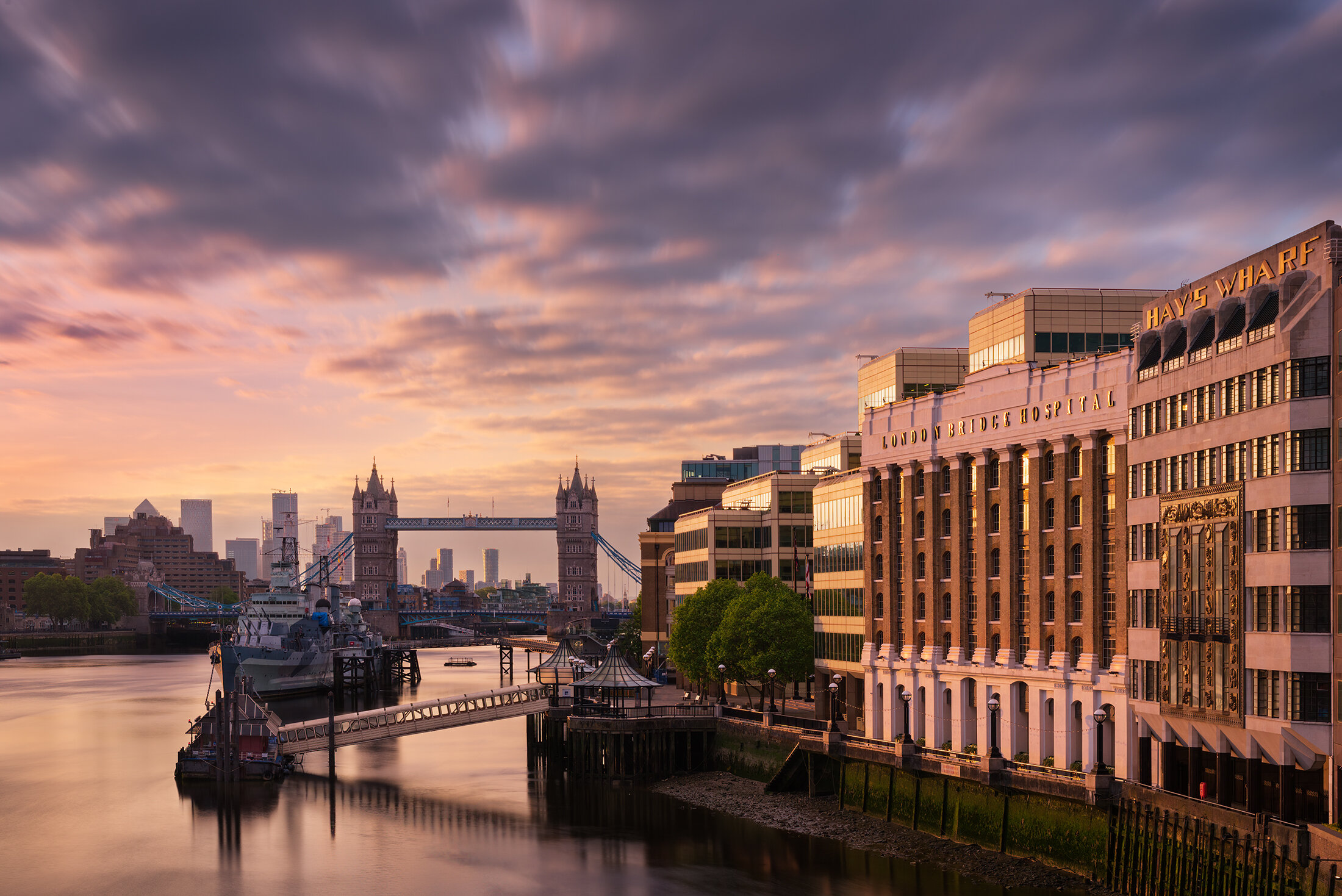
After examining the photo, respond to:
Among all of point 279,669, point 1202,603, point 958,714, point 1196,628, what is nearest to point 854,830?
point 958,714

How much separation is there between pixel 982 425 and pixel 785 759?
64.5ft

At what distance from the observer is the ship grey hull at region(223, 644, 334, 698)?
156750 millimetres

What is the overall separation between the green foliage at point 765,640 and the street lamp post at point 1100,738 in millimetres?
29853

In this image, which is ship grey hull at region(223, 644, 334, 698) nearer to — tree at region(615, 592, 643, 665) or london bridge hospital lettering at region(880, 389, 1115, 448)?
tree at region(615, 592, 643, 665)

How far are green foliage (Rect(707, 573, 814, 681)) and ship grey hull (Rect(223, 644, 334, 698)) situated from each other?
270ft

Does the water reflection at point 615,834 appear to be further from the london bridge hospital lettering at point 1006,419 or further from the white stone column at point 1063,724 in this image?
the london bridge hospital lettering at point 1006,419

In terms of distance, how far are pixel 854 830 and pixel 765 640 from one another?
24817mm

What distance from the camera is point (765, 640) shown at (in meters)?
87.6

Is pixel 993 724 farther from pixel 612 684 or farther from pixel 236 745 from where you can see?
pixel 236 745

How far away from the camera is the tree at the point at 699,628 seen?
311ft

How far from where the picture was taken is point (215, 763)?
8550cm

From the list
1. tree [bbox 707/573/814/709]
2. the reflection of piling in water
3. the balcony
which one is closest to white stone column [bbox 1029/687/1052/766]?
the balcony

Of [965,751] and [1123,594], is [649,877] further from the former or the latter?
[1123,594]

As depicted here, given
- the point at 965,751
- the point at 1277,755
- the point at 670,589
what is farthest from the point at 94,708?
the point at 1277,755
